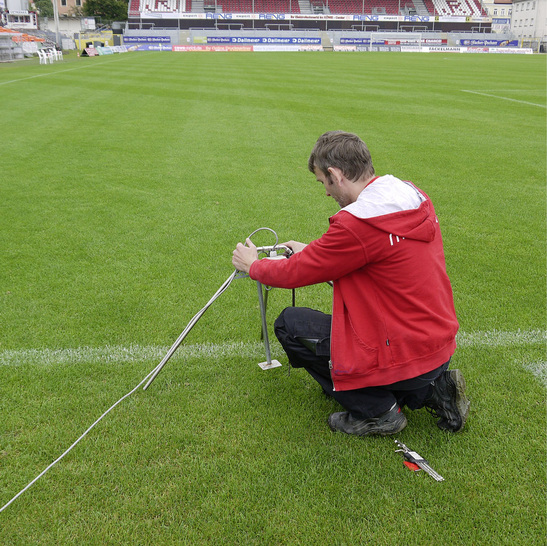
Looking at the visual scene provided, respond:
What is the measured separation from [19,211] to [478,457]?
5712 millimetres

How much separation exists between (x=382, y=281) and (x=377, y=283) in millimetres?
29

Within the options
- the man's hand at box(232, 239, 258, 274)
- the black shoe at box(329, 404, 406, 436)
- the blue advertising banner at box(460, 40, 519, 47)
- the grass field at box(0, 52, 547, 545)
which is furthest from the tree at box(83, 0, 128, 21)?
the black shoe at box(329, 404, 406, 436)

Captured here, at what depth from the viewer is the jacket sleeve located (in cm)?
224

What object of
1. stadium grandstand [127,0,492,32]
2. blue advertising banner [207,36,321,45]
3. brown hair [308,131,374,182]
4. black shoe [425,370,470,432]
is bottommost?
black shoe [425,370,470,432]

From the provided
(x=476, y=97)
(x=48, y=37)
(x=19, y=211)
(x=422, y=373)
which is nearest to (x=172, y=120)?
(x=19, y=211)

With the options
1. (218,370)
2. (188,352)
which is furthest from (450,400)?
(188,352)

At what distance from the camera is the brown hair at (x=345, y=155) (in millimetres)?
2377

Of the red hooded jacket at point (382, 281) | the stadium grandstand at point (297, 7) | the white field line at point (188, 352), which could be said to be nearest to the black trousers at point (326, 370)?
the red hooded jacket at point (382, 281)

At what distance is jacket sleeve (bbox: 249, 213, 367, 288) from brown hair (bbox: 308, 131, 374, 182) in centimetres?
29

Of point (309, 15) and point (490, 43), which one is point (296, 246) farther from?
point (309, 15)

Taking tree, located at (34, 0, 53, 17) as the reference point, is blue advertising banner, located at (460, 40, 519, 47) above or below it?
below

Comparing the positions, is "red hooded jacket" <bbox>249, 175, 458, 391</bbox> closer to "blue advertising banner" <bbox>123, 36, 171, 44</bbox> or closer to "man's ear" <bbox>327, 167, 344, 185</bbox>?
"man's ear" <bbox>327, 167, 344, 185</bbox>

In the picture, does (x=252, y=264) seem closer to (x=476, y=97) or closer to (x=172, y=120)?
(x=172, y=120)

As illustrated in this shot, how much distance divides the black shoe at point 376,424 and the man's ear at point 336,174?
1.22 meters
